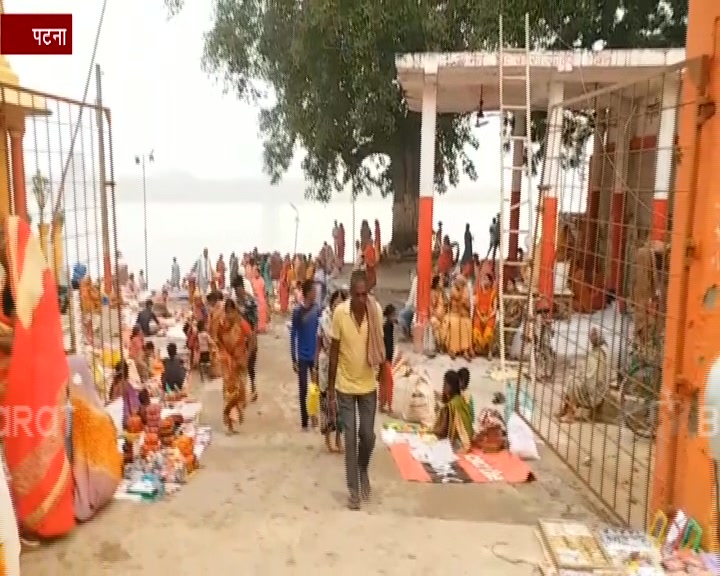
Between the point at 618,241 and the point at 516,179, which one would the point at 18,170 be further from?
the point at 516,179

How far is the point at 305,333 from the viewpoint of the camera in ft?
20.6

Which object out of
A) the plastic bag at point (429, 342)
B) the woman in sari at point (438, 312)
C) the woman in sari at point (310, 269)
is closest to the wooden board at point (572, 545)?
the plastic bag at point (429, 342)

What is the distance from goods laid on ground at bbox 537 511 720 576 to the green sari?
198cm

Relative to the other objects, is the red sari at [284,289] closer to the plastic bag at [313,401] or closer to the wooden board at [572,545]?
the plastic bag at [313,401]

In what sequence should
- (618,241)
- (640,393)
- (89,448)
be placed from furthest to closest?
(618,241) → (640,393) → (89,448)

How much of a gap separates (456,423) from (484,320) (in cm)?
341

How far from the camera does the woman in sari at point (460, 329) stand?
9188 millimetres

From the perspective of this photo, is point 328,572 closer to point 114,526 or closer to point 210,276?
point 114,526

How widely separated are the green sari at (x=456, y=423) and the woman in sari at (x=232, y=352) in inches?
71.0

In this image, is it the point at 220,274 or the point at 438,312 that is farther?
the point at 220,274

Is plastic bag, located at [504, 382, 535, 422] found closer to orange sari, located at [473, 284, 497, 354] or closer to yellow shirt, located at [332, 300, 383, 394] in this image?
yellow shirt, located at [332, 300, 383, 394]

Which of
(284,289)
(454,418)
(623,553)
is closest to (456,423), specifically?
(454,418)

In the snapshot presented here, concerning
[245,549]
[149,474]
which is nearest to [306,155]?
[149,474]

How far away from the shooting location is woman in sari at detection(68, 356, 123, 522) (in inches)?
166
